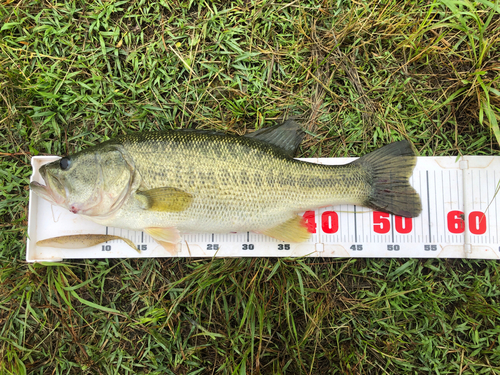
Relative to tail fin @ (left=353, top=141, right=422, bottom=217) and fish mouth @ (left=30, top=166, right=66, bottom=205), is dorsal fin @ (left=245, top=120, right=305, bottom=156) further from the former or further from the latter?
fish mouth @ (left=30, top=166, right=66, bottom=205)

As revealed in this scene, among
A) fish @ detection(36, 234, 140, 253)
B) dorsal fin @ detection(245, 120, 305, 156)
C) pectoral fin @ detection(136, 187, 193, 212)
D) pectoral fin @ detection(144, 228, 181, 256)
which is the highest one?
dorsal fin @ detection(245, 120, 305, 156)

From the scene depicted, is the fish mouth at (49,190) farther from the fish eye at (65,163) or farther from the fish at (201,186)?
the fish eye at (65,163)

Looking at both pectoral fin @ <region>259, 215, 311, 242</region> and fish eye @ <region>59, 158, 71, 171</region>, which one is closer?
fish eye @ <region>59, 158, 71, 171</region>

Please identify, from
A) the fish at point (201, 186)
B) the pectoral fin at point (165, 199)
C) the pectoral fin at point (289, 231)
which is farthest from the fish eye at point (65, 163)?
the pectoral fin at point (289, 231)

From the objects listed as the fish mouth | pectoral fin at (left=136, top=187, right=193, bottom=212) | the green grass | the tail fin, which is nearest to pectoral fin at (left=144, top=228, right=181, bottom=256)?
pectoral fin at (left=136, top=187, right=193, bottom=212)

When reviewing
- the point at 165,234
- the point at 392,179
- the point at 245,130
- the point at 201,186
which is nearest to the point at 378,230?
the point at 392,179

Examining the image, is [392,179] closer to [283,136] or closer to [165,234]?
[283,136]

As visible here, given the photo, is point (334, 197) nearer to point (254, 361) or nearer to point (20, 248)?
point (254, 361)
